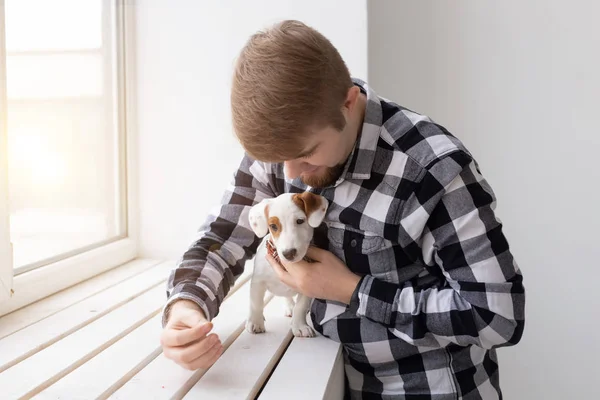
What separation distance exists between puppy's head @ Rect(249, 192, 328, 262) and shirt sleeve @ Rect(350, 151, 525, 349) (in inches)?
5.3

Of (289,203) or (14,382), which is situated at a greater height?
(289,203)

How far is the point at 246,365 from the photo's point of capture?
2.71 feet

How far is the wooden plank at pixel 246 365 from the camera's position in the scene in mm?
745

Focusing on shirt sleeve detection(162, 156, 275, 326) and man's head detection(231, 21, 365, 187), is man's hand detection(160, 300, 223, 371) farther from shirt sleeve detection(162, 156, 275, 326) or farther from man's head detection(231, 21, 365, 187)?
man's head detection(231, 21, 365, 187)

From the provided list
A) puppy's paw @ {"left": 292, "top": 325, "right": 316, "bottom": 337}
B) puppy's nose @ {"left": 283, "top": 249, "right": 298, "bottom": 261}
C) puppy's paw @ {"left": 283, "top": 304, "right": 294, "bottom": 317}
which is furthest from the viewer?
puppy's paw @ {"left": 283, "top": 304, "right": 294, "bottom": 317}

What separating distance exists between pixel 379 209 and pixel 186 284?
320 millimetres

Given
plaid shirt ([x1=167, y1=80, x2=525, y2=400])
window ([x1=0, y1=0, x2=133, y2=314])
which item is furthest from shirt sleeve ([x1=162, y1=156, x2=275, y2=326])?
window ([x1=0, y1=0, x2=133, y2=314])

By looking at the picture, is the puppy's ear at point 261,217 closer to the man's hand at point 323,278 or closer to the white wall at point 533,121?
the man's hand at point 323,278

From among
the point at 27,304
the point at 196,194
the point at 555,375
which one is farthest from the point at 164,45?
the point at 555,375

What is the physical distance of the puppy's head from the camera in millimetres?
850

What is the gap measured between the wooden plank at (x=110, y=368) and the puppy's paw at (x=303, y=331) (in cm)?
22

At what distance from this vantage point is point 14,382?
2.46 ft

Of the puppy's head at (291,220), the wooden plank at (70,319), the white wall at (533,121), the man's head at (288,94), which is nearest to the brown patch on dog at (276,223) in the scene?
the puppy's head at (291,220)

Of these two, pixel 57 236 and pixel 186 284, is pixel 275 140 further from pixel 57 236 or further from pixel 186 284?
pixel 57 236
